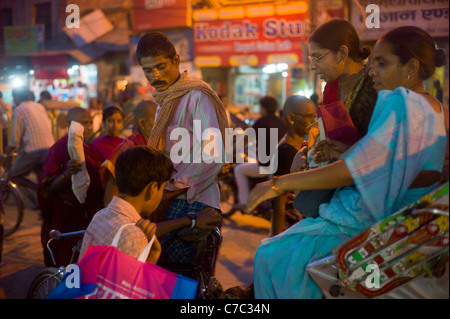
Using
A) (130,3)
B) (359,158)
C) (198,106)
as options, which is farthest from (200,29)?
(359,158)

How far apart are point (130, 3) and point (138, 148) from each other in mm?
13389

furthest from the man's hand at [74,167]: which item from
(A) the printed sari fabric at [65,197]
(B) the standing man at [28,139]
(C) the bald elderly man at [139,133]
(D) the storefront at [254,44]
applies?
(D) the storefront at [254,44]

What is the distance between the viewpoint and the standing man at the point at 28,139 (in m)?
7.01

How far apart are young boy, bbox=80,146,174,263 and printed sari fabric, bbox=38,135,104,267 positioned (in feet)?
7.05

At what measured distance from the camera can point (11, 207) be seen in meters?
6.73

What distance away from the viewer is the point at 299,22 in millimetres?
11391

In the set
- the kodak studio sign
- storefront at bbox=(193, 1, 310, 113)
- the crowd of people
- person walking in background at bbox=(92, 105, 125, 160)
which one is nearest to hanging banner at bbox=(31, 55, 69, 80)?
storefront at bbox=(193, 1, 310, 113)

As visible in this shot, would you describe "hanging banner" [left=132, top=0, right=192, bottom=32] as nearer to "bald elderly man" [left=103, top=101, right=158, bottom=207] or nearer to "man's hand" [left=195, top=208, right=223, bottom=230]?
"bald elderly man" [left=103, top=101, right=158, bottom=207]

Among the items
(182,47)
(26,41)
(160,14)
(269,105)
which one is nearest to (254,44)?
(182,47)

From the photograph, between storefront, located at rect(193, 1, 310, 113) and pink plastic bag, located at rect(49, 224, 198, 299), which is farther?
storefront, located at rect(193, 1, 310, 113)

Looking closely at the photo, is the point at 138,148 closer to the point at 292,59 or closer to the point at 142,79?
the point at 292,59

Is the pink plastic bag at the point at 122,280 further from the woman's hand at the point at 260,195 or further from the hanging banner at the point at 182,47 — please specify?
the hanging banner at the point at 182,47

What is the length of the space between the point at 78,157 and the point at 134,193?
2.10 meters

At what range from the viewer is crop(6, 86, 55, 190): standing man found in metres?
7.01
